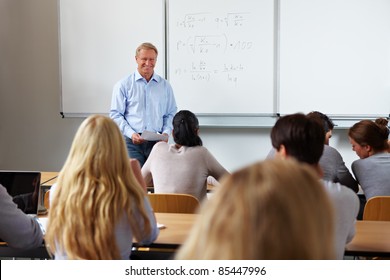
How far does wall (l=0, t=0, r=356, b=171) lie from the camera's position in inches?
230

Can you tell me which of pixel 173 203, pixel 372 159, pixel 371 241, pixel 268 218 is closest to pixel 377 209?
pixel 372 159

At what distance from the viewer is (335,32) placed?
508cm

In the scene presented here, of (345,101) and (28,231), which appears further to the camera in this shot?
(345,101)

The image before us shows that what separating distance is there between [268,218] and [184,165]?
2547mm

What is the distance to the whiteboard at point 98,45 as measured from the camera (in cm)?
550

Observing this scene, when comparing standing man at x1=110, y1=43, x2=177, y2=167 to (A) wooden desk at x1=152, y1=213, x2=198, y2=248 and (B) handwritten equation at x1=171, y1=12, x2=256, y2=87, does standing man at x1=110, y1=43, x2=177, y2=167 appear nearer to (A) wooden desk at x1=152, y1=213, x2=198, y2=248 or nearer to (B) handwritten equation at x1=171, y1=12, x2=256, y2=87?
(B) handwritten equation at x1=171, y1=12, x2=256, y2=87

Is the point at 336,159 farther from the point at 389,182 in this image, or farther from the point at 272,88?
the point at 272,88

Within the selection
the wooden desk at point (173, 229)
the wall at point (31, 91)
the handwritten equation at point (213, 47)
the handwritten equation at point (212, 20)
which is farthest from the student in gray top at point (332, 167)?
the wall at point (31, 91)

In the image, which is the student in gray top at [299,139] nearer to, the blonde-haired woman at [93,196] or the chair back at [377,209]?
the blonde-haired woman at [93,196]

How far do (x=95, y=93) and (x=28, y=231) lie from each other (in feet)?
11.8

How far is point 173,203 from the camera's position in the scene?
9.91ft

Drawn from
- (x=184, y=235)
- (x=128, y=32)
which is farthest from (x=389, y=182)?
(x=128, y=32)

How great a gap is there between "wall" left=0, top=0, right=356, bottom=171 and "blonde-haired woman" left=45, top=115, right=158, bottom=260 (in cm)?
404

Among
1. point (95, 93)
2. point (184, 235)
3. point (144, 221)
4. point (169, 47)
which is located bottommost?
point (184, 235)
